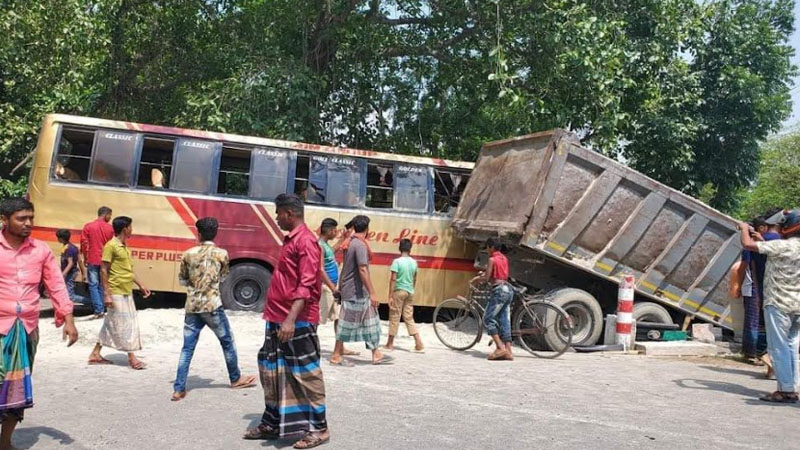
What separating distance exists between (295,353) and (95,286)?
6242mm

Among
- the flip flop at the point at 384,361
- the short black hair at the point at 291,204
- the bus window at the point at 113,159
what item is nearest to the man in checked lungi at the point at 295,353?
the short black hair at the point at 291,204

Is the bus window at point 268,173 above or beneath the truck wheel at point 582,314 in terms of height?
above

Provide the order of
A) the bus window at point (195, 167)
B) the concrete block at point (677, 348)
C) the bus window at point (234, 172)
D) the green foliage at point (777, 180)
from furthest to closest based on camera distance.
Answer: the green foliage at point (777, 180) < the bus window at point (234, 172) < the bus window at point (195, 167) < the concrete block at point (677, 348)

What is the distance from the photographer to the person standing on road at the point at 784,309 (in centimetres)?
595

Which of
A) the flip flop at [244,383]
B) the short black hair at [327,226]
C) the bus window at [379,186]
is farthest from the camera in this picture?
the bus window at [379,186]

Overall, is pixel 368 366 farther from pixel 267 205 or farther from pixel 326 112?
pixel 326 112

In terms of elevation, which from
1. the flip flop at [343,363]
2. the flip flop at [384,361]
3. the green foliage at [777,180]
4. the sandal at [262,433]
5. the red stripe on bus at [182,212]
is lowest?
the sandal at [262,433]

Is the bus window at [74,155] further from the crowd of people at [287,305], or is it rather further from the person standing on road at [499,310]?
the person standing on road at [499,310]

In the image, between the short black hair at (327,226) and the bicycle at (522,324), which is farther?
the bicycle at (522,324)

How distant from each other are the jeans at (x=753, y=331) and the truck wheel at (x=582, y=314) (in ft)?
6.17

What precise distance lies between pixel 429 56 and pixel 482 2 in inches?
97.8

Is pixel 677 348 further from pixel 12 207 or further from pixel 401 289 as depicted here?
pixel 12 207

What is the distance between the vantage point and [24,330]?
4043 millimetres

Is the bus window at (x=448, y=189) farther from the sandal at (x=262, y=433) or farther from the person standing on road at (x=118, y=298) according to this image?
the sandal at (x=262, y=433)
